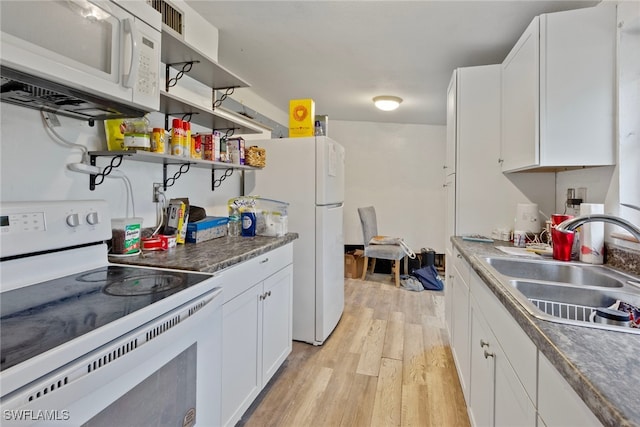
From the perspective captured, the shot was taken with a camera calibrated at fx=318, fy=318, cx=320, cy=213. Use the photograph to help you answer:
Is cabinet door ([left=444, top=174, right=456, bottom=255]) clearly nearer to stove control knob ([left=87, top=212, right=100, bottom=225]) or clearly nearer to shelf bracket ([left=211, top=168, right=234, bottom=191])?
shelf bracket ([left=211, top=168, right=234, bottom=191])

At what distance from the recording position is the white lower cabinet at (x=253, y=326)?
142 centimetres

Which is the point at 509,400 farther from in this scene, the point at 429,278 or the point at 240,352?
the point at 429,278

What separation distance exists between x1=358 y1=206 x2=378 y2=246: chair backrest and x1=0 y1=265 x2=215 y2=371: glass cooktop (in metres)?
3.25

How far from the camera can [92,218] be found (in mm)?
1233

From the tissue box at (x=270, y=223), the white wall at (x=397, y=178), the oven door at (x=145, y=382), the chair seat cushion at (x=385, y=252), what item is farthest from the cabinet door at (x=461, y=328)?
the white wall at (x=397, y=178)

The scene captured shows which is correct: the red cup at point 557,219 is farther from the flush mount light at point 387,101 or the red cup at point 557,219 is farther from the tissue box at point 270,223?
the flush mount light at point 387,101

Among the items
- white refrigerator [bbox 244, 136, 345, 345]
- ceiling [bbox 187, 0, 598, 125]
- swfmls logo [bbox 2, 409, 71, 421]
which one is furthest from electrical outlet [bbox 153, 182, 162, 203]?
swfmls logo [bbox 2, 409, 71, 421]

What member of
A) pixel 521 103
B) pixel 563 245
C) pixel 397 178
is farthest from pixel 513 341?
pixel 397 178

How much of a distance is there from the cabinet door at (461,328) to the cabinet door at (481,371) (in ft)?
0.45

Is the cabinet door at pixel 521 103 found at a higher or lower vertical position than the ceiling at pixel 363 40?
lower

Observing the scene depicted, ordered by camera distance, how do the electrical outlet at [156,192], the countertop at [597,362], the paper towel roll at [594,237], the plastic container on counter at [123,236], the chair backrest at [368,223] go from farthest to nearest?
the chair backrest at [368,223] → the electrical outlet at [156,192] → the paper towel roll at [594,237] → the plastic container on counter at [123,236] → the countertop at [597,362]

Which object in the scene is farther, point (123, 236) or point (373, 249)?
point (373, 249)

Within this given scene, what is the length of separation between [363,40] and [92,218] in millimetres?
2021

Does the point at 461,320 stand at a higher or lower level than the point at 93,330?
lower
